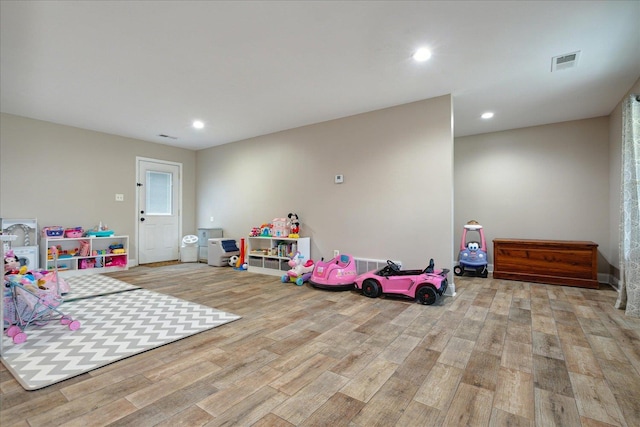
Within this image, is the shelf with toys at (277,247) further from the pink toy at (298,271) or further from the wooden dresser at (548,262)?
the wooden dresser at (548,262)

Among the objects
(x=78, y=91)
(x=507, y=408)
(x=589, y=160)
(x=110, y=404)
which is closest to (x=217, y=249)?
(x=78, y=91)

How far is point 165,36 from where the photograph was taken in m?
2.54

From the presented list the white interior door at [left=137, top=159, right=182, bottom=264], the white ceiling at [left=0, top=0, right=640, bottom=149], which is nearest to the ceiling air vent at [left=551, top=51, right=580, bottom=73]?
the white ceiling at [left=0, top=0, right=640, bottom=149]

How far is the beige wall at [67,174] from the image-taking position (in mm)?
4484

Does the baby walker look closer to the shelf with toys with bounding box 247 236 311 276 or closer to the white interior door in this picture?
the shelf with toys with bounding box 247 236 311 276

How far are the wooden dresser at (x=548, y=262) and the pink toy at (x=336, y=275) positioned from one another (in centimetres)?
254

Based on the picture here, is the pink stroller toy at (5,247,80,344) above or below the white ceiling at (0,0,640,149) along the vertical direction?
below

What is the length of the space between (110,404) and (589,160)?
6.46 m

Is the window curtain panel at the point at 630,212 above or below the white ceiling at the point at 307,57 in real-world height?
below

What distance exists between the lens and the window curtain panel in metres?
2.91

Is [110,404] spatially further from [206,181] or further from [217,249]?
[206,181]

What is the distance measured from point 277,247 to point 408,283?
248 centimetres

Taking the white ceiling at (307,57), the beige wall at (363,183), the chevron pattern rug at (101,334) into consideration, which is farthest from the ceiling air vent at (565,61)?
the chevron pattern rug at (101,334)

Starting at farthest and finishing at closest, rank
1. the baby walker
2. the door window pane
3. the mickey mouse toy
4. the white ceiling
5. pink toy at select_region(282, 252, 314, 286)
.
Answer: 1. the door window pane
2. the mickey mouse toy
3. the baby walker
4. pink toy at select_region(282, 252, 314, 286)
5. the white ceiling
